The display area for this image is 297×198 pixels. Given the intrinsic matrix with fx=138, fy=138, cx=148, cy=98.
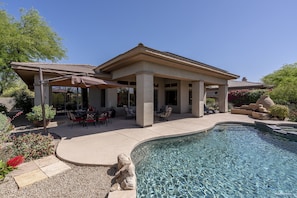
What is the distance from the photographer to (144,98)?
848 cm

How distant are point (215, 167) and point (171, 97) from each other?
475 inches

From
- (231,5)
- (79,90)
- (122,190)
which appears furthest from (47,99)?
(231,5)

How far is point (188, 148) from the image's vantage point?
626cm

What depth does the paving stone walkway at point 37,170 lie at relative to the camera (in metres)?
3.45

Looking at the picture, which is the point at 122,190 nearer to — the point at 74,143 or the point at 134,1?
the point at 74,143

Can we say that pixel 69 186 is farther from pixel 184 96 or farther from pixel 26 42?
pixel 26 42

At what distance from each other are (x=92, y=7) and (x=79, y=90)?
7298mm

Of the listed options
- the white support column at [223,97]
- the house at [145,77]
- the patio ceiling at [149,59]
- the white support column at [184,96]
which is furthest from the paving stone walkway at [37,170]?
the white support column at [223,97]

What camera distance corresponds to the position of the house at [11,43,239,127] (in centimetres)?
843

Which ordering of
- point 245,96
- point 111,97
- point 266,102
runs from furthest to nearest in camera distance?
1. point 245,96
2. point 266,102
3. point 111,97

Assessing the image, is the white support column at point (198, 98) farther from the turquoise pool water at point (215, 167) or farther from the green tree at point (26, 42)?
the green tree at point (26, 42)

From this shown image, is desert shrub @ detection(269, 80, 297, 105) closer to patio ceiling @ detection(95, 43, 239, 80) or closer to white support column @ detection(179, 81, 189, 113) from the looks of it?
white support column @ detection(179, 81, 189, 113)

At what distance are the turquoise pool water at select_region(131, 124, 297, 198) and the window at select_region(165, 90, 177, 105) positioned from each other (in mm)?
8829

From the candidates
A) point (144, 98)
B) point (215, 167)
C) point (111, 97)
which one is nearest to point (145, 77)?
point (144, 98)
